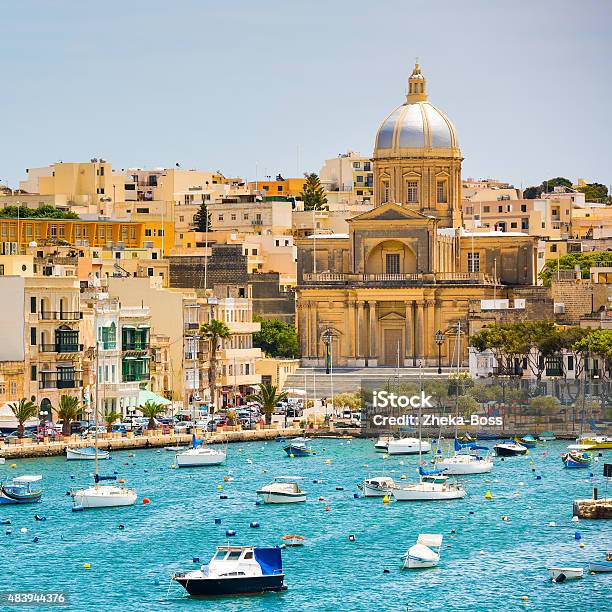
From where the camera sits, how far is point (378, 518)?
85750 millimetres

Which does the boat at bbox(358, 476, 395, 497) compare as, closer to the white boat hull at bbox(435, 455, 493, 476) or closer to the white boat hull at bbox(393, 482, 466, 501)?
the white boat hull at bbox(393, 482, 466, 501)

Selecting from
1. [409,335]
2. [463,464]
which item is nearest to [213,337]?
[409,335]

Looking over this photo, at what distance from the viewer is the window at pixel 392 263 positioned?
14325 cm

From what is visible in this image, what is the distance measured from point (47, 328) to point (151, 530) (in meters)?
29.8

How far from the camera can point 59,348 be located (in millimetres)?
111500

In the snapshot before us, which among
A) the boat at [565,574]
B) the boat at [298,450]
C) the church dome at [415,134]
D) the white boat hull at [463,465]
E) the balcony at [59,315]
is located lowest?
the boat at [565,574]

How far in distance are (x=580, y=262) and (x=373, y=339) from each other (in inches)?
1164

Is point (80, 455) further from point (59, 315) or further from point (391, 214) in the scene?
point (391, 214)

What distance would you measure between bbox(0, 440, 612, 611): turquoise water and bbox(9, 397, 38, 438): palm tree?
301cm

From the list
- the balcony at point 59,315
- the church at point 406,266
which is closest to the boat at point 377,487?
the balcony at point 59,315

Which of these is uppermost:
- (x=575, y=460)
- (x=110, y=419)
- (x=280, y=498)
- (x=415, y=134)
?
(x=415, y=134)

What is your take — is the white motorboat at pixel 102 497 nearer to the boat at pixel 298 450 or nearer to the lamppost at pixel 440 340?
the boat at pixel 298 450

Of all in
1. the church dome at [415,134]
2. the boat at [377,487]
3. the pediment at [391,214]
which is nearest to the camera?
the boat at [377,487]

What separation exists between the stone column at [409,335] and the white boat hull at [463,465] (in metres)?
40.5
